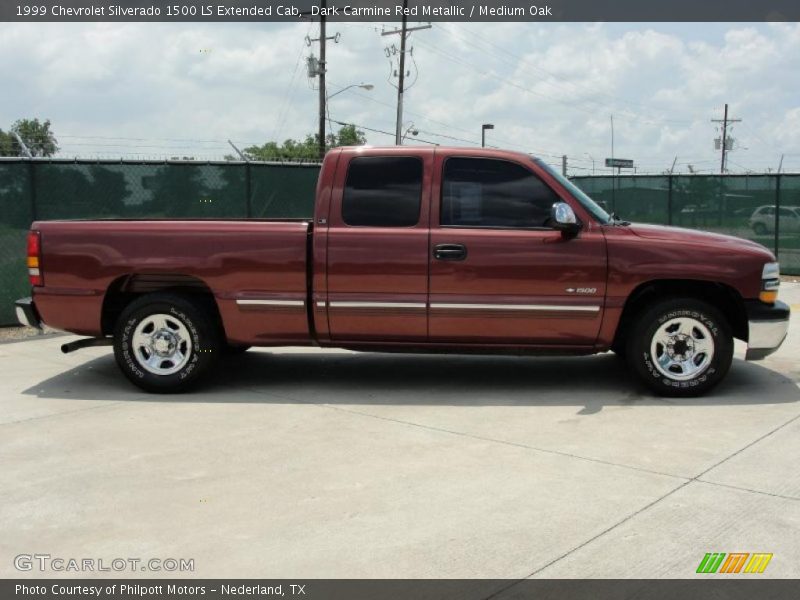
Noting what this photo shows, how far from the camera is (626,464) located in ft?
15.8

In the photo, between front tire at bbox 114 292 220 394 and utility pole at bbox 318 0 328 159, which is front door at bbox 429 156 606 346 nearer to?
front tire at bbox 114 292 220 394

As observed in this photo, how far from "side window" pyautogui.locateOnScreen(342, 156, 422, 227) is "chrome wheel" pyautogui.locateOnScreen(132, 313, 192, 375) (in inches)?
65.4

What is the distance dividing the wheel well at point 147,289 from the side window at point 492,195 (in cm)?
206

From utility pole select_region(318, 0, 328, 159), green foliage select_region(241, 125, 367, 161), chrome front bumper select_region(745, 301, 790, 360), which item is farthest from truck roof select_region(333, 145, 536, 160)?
green foliage select_region(241, 125, 367, 161)

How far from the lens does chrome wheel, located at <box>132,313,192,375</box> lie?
21.5 ft

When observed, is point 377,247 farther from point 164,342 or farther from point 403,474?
point 403,474

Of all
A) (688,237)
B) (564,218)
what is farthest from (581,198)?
(688,237)

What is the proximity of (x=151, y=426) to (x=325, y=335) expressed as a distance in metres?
1.53

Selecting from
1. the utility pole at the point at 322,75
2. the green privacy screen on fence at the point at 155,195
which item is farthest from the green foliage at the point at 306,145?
the green privacy screen on fence at the point at 155,195

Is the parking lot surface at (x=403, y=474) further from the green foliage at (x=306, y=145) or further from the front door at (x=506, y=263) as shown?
the green foliage at (x=306, y=145)

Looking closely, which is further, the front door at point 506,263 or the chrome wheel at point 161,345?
the chrome wheel at point 161,345

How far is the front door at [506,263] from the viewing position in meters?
6.24

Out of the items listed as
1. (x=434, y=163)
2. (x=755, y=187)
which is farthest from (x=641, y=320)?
(x=755, y=187)

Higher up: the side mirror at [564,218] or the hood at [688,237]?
the side mirror at [564,218]
